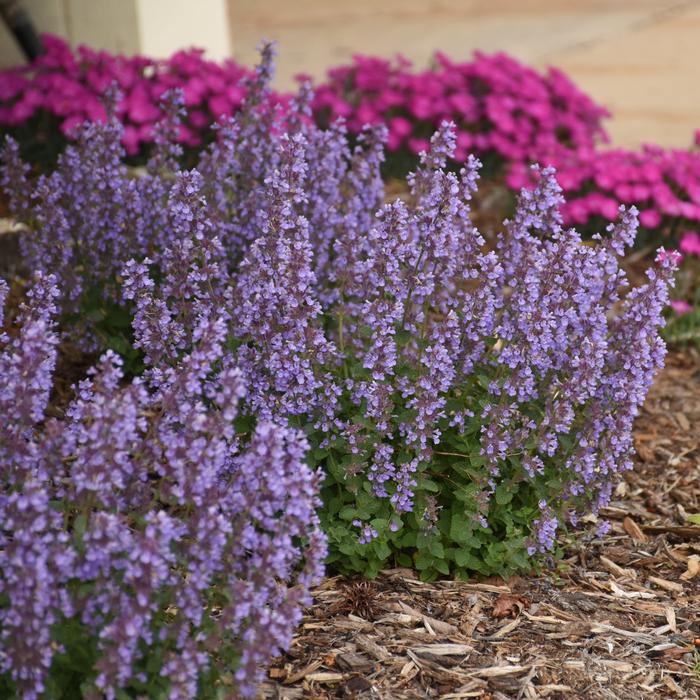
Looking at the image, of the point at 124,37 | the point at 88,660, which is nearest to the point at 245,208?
the point at 88,660

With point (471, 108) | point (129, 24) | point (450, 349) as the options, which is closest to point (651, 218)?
point (471, 108)

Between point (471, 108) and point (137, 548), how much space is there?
4.47 metres

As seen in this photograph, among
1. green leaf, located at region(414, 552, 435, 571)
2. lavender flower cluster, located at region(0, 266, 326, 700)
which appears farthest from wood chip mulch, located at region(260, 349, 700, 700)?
lavender flower cluster, located at region(0, 266, 326, 700)

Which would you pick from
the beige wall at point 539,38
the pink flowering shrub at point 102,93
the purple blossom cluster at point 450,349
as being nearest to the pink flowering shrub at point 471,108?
the pink flowering shrub at point 102,93

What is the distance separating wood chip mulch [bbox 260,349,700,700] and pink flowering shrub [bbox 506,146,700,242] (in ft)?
7.06

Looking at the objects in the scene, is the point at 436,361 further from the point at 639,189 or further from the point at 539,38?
the point at 539,38

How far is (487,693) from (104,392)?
1173mm

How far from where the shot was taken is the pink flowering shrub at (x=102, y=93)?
5.29m

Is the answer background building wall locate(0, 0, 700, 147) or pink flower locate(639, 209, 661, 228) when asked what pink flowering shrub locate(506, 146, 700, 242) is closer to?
pink flower locate(639, 209, 661, 228)

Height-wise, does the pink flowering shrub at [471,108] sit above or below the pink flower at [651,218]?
above

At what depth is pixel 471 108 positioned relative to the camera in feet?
19.9

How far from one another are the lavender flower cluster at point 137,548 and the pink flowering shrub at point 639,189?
3269 mm

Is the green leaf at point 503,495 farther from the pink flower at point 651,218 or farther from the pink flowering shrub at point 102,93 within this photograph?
the pink flowering shrub at point 102,93

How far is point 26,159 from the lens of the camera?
18.0 ft
